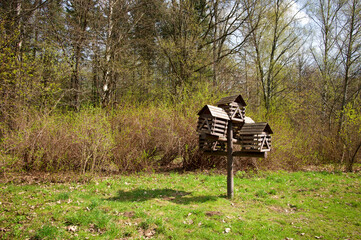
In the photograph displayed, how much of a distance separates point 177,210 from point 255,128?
9.26 feet

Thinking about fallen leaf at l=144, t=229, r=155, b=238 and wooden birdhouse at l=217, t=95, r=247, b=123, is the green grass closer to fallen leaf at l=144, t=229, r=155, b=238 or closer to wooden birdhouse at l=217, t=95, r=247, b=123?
fallen leaf at l=144, t=229, r=155, b=238

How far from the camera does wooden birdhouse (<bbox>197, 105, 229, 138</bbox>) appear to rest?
579 cm

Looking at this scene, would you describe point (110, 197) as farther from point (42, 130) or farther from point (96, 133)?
point (42, 130)

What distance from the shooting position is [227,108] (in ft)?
20.2

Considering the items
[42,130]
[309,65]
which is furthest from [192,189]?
[309,65]

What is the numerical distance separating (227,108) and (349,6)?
12.8m

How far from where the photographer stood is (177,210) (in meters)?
5.39

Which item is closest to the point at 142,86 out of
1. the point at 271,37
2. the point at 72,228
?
the point at 271,37

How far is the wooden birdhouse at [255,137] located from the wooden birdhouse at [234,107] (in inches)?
13.1

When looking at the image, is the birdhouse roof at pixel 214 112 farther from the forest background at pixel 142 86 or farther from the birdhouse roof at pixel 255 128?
the forest background at pixel 142 86

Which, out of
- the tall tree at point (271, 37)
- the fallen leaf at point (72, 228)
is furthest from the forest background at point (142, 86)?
the fallen leaf at point (72, 228)

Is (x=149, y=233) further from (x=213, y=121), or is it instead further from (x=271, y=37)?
(x=271, y=37)

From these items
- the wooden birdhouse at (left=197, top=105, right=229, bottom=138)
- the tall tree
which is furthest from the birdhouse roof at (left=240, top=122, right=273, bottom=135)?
the tall tree

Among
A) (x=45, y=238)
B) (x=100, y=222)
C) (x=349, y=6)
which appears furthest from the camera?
(x=349, y=6)
